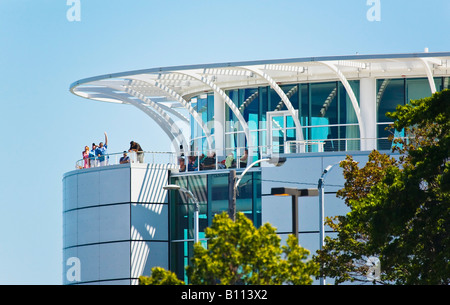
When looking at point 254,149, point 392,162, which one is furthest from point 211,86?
point 392,162

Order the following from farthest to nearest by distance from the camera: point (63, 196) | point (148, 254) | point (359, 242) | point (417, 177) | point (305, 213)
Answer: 1. point (63, 196)
2. point (148, 254)
3. point (305, 213)
4. point (359, 242)
5. point (417, 177)

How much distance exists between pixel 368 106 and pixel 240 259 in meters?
24.0

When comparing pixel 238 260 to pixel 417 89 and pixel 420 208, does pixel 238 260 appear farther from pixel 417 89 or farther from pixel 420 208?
pixel 417 89

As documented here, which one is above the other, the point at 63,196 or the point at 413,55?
the point at 413,55

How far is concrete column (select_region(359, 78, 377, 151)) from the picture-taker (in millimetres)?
43938

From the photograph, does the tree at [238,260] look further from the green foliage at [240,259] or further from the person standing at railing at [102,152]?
the person standing at railing at [102,152]

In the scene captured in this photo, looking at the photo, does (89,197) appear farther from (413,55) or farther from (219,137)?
(413,55)

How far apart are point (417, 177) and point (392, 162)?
6375 mm

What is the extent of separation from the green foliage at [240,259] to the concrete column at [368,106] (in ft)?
72.9

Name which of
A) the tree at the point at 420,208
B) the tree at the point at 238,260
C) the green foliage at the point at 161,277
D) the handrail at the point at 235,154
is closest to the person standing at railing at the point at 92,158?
the handrail at the point at 235,154

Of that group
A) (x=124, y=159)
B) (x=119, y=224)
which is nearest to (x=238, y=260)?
(x=119, y=224)

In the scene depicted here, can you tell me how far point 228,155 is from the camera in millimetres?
44156

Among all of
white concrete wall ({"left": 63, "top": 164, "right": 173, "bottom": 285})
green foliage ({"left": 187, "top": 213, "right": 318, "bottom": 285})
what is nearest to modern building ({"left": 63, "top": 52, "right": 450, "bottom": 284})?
white concrete wall ({"left": 63, "top": 164, "right": 173, "bottom": 285})
